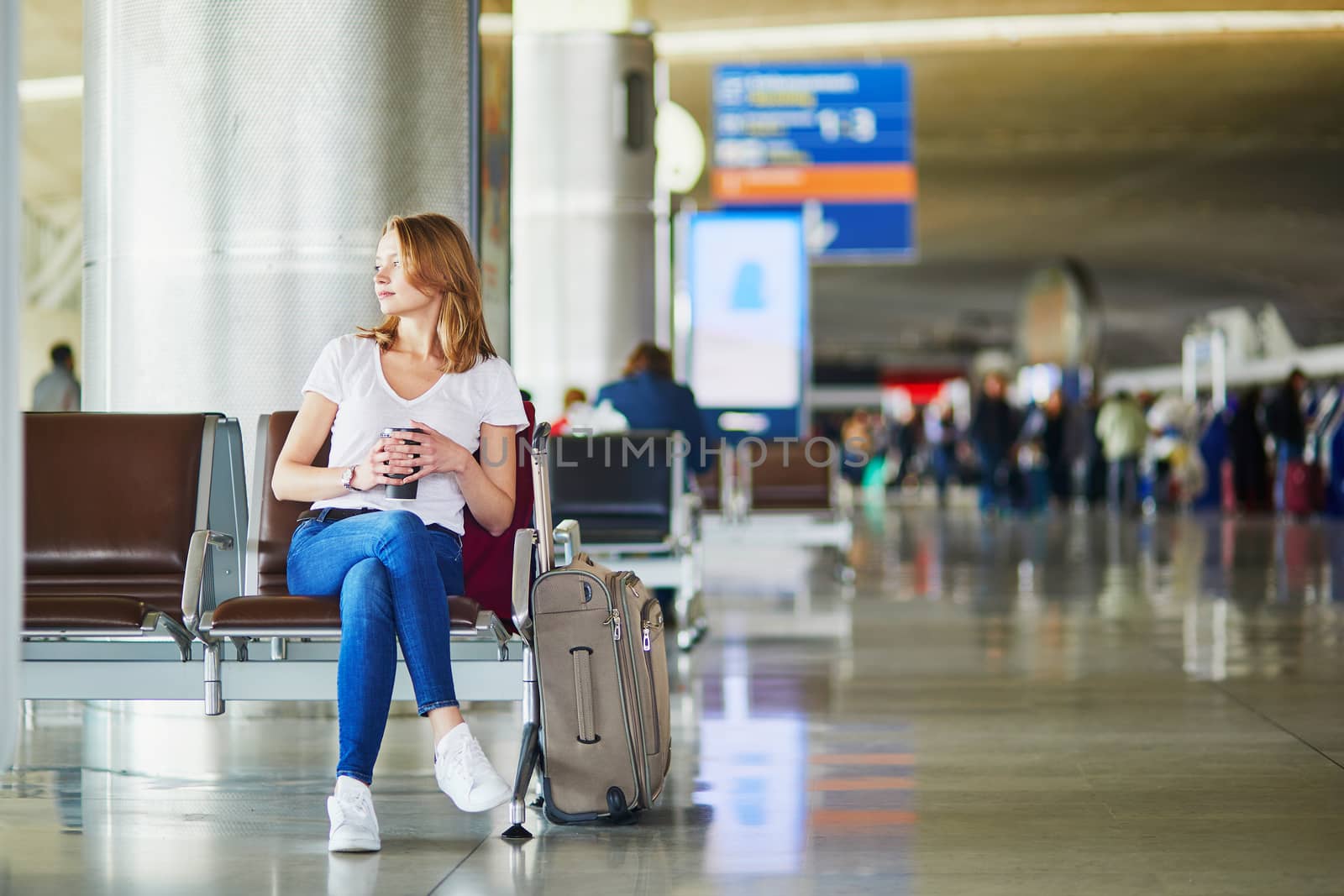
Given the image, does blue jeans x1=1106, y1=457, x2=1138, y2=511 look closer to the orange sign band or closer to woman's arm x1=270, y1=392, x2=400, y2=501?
the orange sign band

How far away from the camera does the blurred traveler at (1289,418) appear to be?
1838 cm

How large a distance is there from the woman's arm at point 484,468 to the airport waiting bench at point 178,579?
15 centimetres

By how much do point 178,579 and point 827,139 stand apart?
10003 mm

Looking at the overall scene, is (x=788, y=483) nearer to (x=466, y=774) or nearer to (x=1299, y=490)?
(x=466, y=774)

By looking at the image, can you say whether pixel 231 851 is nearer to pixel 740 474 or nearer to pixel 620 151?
pixel 740 474

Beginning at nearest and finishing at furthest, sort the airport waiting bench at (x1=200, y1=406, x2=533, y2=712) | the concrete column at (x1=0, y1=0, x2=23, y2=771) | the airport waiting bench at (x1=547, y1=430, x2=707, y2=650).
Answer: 1. the concrete column at (x1=0, y1=0, x2=23, y2=771)
2. the airport waiting bench at (x1=200, y1=406, x2=533, y2=712)
3. the airport waiting bench at (x1=547, y1=430, x2=707, y2=650)

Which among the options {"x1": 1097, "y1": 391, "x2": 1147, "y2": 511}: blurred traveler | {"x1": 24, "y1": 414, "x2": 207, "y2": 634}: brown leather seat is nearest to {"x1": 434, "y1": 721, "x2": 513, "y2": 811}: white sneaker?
{"x1": 24, "y1": 414, "x2": 207, "y2": 634}: brown leather seat

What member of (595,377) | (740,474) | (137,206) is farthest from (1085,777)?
(595,377)

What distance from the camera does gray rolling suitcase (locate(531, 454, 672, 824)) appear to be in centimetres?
346

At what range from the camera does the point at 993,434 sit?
66.6 feet

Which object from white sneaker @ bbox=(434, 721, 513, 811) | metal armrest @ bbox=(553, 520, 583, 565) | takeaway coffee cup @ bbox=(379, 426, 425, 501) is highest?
takeaway coffee cup @ bbox=(379, 426, 425, 501)

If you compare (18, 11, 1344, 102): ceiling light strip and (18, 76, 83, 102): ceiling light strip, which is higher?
(18, 11, 1344, 102): ceiling light strip

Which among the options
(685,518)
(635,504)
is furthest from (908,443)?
(635,504)

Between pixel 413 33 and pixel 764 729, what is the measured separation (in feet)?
7.82
